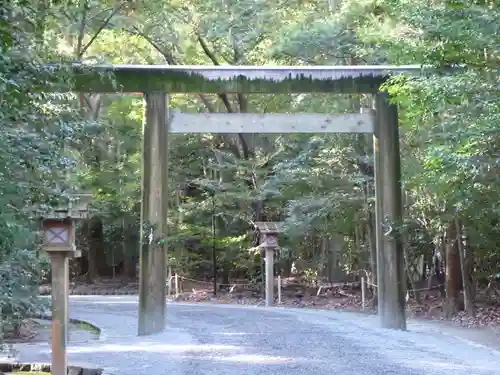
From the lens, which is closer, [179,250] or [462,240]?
[462,240]

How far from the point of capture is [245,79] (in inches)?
382

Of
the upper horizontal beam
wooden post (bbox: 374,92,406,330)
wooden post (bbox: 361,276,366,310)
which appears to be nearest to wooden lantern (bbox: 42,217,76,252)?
the upper horizontal beam

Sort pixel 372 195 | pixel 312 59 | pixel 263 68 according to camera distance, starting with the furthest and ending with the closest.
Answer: pixel 312 59 < pixel 372 195 < pixel 263 68

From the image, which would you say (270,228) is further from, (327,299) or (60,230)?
(60,230)

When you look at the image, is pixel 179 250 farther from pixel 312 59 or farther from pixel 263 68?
pixel 263 68

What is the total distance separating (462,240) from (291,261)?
330 inches

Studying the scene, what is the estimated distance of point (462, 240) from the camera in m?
12.5

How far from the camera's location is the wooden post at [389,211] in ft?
32.2

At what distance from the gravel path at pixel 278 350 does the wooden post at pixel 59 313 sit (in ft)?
2.37

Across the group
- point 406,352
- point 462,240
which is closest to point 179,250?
point 462,240

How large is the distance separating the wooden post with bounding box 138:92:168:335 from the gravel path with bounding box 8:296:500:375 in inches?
18.2

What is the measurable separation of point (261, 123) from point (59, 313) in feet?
14.4

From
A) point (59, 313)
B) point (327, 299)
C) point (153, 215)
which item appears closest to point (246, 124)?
point (153, 215)

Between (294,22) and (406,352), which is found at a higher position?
(294,22)
